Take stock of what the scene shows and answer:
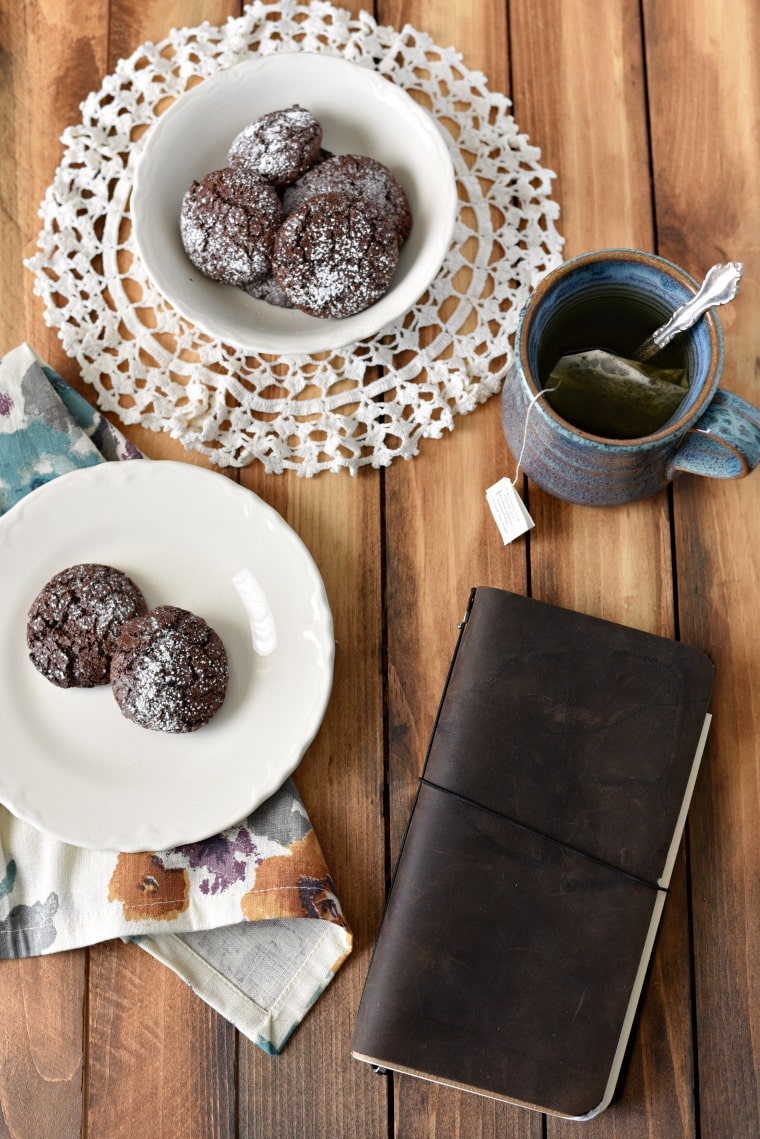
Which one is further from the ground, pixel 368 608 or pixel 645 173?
pixel 645 173

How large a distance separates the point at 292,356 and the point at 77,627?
0.36 meters

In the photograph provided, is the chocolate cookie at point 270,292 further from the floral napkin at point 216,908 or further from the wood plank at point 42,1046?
the wood plank at point 42,1046

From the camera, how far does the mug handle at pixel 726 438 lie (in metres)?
0.82

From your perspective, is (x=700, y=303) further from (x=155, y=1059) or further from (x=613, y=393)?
(x=155, y=1059)

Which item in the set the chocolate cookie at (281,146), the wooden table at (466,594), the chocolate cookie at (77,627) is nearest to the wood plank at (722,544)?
the wooden table at (466,594)

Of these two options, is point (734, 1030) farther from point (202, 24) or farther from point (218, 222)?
point (202, 24)

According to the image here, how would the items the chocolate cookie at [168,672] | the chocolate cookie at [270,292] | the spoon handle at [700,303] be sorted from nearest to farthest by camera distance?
1. the spoon handle at [700,303]
2. the chocolate cookie at [168,672]
3. the chocolate cookie at [270,292]

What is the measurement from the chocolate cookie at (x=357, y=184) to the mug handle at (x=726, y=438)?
14.6 inches

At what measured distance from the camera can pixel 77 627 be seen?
3.09 feet

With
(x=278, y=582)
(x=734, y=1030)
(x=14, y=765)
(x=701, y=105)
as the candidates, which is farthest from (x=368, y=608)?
(x=701, y=105)

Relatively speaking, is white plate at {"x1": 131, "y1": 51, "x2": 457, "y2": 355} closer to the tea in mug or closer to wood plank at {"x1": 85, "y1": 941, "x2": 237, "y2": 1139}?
the tea in mug

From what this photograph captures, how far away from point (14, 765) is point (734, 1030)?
0.75 meters

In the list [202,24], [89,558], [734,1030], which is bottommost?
[734,1030]

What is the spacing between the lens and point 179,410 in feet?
3.38
